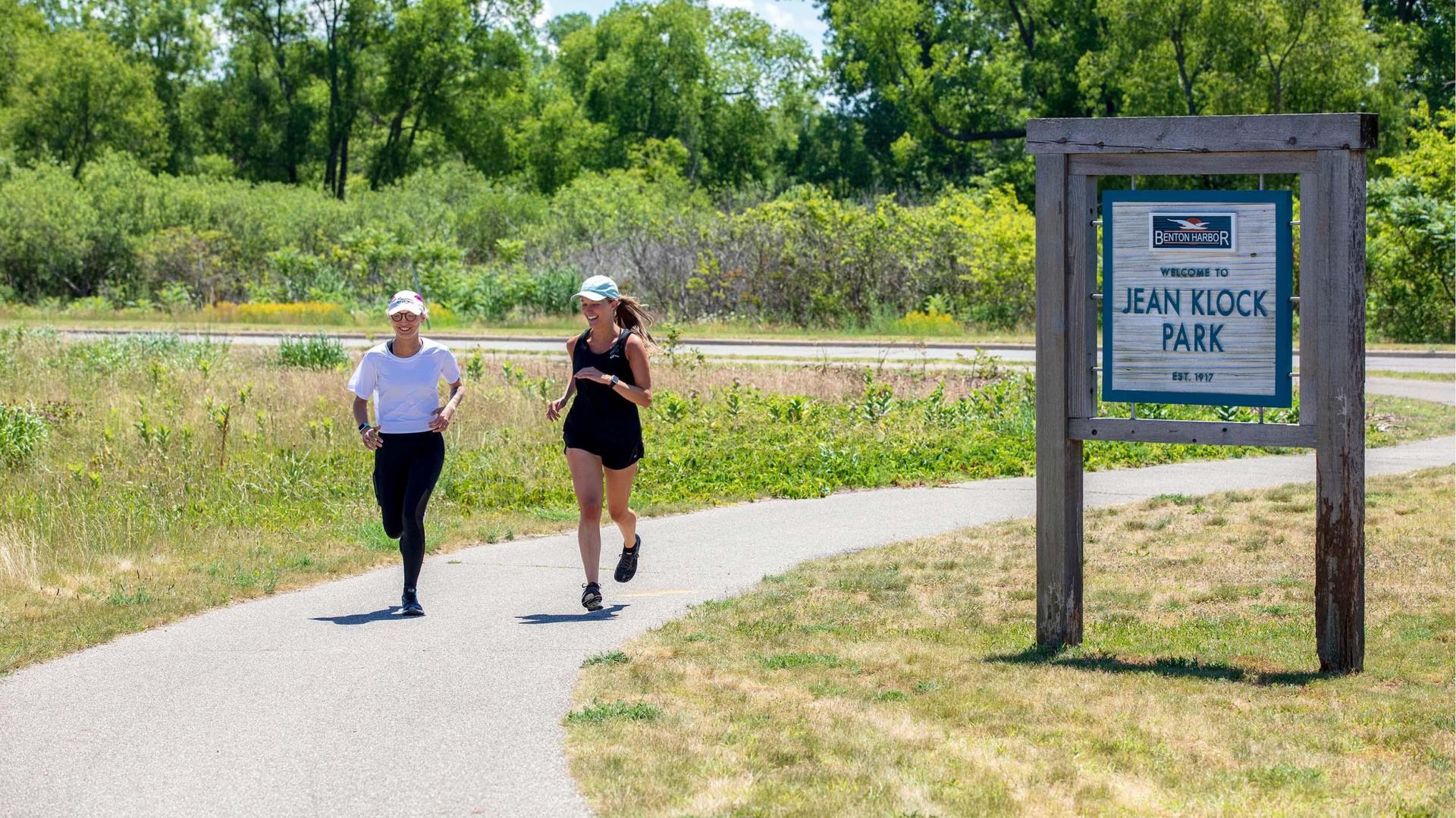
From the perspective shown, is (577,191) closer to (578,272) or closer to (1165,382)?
(578,272)

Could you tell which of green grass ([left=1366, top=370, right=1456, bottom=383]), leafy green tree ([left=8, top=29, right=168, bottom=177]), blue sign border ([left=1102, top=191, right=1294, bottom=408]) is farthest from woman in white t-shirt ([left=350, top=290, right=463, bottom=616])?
leafy green tree ([left=8, top=29, right=168, bottom=177])

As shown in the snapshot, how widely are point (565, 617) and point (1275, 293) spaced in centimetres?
383

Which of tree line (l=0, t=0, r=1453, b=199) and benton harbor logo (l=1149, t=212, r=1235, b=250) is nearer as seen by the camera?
benton harbor logo (l=1149, t=212, r=1235, b=250)

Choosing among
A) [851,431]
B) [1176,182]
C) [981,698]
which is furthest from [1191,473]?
[1176,182]

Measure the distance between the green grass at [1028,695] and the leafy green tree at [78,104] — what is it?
61797 millimetres

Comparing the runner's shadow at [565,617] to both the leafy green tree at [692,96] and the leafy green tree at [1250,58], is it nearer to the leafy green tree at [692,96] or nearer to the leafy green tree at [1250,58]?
the leafy green tree at [1250,58]

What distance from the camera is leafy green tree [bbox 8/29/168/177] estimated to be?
64.8m

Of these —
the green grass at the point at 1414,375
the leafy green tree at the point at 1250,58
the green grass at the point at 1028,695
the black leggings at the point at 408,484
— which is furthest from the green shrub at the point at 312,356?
the leafy green tree at the point at 1250,58

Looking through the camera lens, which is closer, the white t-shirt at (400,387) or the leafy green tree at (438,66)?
the white t-shirt at (400,387)

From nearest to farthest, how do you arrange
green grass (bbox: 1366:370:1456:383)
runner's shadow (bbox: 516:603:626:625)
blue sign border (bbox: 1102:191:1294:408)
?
blue sign border (bbox: 1102:191:1294:408) → runner's shadow (bbox: 516:603:626:625) → green grass (bbox: 1366:370:1456:383)

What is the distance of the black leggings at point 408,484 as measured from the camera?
8414 millimetres

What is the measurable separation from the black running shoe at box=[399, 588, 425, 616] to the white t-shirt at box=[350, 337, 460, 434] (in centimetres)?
85

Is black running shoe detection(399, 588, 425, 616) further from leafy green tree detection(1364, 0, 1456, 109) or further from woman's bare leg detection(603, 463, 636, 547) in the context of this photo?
leafy green tree detection(1364, 0, 1456, 109)

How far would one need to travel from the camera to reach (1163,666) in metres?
6.98
